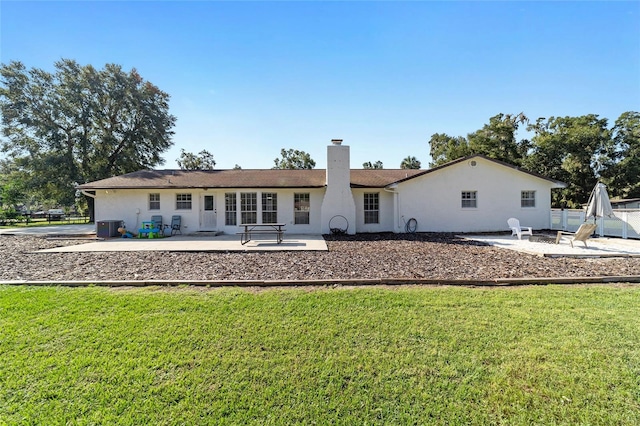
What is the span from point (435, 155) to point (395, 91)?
97.3ft

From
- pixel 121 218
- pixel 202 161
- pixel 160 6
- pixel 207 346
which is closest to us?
pixel 207 346

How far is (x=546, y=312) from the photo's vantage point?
420cm

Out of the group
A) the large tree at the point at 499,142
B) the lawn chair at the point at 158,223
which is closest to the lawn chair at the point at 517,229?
the lawn chair at the point at 158,223

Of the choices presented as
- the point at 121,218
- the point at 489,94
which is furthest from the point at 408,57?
the point at 121,218

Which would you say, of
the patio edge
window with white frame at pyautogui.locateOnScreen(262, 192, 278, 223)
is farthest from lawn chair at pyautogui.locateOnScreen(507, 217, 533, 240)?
window with white frame at pyautogui.locateOnScreen(262, 192, 278, 223)

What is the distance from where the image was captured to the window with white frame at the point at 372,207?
1544 cm

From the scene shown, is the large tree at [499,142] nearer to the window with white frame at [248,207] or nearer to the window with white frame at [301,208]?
the window with white frame at [301,208]

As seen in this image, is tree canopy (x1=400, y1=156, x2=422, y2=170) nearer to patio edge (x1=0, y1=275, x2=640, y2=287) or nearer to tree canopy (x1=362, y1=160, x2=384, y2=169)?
tree canopy (x1=362, y1=160, x2=384, y2=169)

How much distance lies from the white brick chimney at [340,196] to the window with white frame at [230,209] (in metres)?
4.87

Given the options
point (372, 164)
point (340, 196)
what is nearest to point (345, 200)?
point (340, 196)

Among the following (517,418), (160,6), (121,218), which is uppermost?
(160,6)

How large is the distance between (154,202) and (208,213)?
3107mm

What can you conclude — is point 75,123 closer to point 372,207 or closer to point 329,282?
point 372,207

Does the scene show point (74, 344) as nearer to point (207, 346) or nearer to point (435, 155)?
point (207, 346)
